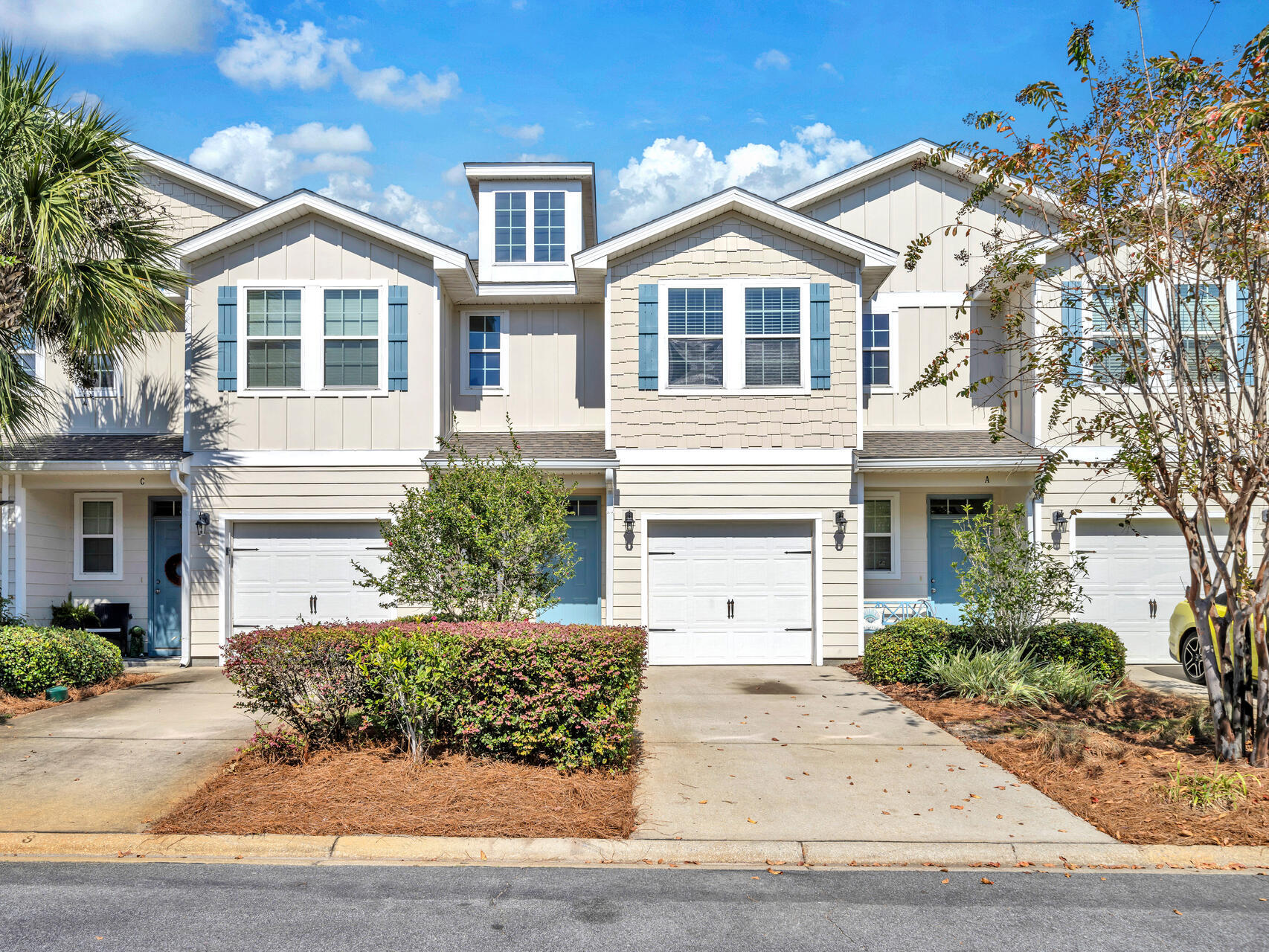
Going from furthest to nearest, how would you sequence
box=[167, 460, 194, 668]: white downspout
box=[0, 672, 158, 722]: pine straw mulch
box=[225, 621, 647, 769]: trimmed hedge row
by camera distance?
box=[167, 460, 194, 668]: white downspout, box=[0, 672, 158, 722]: pine straw mulch, box=[225, 621, 647, 769]: trimmed hedge row

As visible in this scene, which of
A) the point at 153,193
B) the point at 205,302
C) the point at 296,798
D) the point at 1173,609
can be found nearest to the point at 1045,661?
the point at 1173,609

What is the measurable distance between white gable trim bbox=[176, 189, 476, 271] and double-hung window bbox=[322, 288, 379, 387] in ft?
3.03

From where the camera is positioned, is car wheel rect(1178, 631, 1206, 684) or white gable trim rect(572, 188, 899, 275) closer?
car wheel rect(1178, 631, 1206, 684)

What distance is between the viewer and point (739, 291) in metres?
13.4

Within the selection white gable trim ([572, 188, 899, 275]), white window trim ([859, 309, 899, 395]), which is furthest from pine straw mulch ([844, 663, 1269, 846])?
white gable trim ([572, 188, 899, 275])

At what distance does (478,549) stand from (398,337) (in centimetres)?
574

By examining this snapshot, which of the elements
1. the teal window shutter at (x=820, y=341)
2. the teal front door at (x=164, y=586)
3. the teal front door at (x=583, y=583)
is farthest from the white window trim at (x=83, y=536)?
the teal window shutter at (x=820, y=341)

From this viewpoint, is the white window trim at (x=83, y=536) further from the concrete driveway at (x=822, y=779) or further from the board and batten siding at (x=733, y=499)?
the concrete driveway at (x=822, y=779)

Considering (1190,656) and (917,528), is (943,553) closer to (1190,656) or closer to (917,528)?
(917,528)

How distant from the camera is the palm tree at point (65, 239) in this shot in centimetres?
1026

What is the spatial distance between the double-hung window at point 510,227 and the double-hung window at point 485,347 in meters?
1.34

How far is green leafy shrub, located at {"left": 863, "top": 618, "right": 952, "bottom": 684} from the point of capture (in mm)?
11555

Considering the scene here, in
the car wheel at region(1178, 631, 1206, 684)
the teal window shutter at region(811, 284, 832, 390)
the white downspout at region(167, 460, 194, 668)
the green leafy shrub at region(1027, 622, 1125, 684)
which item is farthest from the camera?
the white downspout at region(167, 460, 194, 668)

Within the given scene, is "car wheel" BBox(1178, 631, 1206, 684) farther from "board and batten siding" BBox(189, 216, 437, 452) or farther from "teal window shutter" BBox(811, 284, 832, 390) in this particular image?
"board and batten siding" BBox(189, 216, 437, 452)
